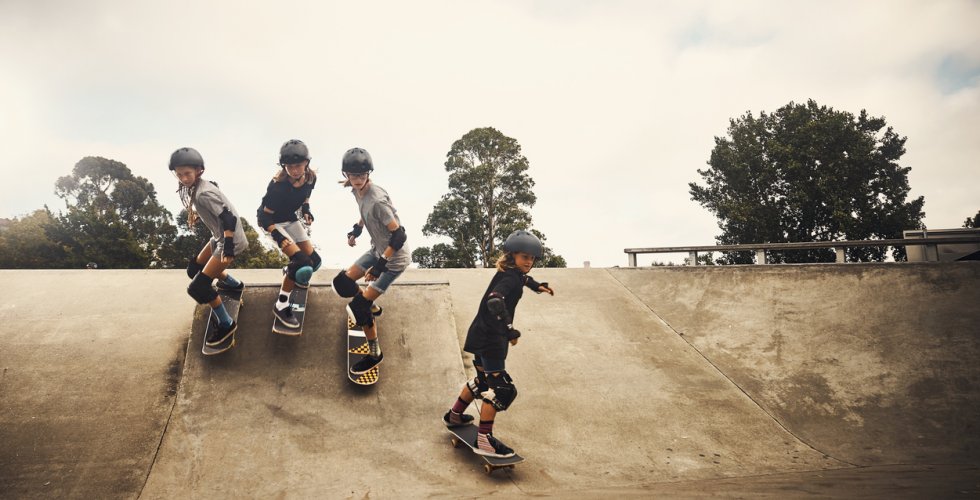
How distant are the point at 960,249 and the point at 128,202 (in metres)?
51.5

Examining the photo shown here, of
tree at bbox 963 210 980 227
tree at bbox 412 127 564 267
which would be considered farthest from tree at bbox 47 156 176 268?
tree at bbox 963 210 980 227

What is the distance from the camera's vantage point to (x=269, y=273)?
427 inches

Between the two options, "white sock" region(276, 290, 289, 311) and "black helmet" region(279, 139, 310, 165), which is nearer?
"black helmet" region(279, 139, 310, 165)

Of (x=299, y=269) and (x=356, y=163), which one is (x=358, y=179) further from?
(x=299, y=269)

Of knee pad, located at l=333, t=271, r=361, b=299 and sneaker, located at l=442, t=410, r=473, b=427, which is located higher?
knee pad, located at l=333, t=271, r=361, b=299

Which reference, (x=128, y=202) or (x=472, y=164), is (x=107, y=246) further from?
(x=472, y=164)

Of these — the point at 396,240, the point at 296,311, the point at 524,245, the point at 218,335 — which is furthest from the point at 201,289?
the point at 524,245

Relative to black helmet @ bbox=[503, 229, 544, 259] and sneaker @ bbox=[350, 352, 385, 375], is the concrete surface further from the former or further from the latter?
black helmet @ bbox=[503, 229, 544, 259]

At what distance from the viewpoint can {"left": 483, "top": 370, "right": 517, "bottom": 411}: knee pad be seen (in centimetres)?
527

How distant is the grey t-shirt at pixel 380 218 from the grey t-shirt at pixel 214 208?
4.97 feet

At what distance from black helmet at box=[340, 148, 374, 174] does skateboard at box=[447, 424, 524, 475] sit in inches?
129

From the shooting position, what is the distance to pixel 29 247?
105 ft

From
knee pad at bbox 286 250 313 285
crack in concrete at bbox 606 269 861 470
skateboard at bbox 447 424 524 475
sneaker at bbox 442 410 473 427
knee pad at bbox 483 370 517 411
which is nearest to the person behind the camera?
skateboard at bbox 447 424 524 475

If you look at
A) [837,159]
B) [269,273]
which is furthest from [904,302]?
[837,159]
